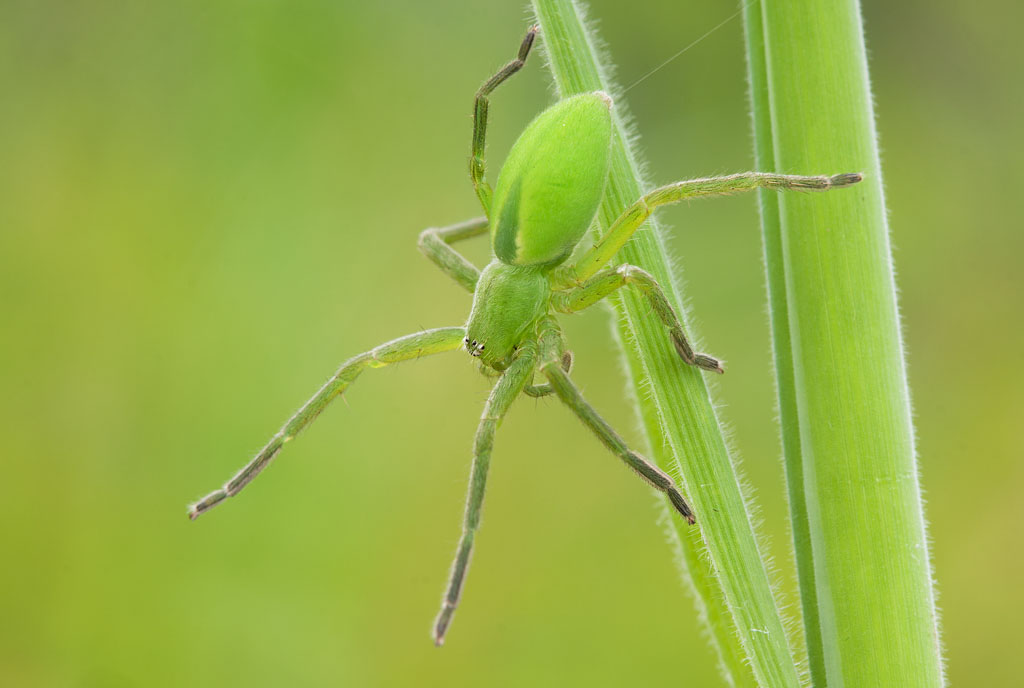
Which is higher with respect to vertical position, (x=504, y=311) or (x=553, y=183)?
(x=553, y=183)

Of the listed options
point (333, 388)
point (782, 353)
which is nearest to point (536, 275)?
point (333, 388)

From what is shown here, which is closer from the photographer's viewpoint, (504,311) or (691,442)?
(691,442)

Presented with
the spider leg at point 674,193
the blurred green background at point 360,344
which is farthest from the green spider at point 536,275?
the blurred green background at point 360,344

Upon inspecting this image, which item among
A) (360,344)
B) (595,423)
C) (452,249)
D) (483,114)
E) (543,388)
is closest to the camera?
Result: (595,423)

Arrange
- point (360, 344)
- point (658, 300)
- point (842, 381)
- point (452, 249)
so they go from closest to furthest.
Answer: point (842, 381) < point (658, 300) < point (452, 249) < point (360, 344)

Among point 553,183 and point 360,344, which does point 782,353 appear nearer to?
point 553,183

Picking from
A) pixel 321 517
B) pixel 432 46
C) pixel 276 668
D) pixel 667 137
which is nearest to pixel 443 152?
pixel 432 46

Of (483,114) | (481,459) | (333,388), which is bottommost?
(481,459)

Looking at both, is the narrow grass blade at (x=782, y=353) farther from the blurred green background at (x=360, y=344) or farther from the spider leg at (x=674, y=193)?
the blurred green background at (x=360, y=344)

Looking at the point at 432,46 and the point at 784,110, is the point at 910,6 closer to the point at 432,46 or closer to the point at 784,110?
the point at 432,46
